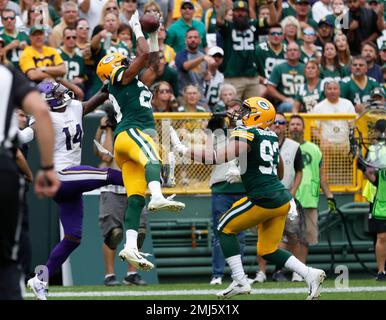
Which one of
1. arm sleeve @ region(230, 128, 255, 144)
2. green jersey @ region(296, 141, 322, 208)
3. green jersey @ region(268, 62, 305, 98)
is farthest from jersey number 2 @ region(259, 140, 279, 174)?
green jersey @ region(268, 62, 305, 98)

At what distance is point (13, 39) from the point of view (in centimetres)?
1509

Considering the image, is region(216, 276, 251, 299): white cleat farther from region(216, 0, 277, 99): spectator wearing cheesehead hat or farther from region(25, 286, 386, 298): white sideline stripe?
region(216, 0, 277, 99): spectator wearing cheesehead hat

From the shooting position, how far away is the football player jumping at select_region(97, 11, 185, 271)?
10625 millimetres

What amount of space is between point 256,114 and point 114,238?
313cm

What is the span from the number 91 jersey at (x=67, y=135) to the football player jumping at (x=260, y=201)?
1.54 metres

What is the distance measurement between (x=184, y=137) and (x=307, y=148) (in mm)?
1605

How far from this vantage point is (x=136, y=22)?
1072 cm

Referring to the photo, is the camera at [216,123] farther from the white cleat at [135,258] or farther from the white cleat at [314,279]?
the white cleat at [135,258]

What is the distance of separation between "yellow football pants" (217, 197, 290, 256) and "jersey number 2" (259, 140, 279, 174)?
1.14ft

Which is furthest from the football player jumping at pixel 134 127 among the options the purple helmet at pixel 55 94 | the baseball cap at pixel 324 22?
the baseball cap at pixel 324 22

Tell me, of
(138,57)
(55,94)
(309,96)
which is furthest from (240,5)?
(138,57)

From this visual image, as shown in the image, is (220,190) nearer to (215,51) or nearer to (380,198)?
(380,198)
